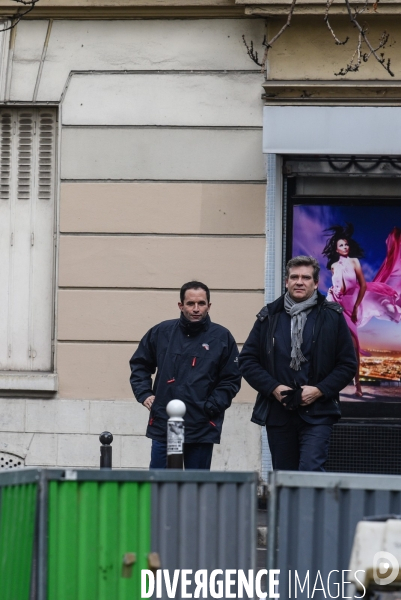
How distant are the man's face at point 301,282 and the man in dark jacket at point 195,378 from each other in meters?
0.74

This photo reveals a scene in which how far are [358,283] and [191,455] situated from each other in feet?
10.7


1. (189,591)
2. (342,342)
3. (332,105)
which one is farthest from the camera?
(332,105)

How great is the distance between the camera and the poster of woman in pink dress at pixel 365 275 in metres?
9.88

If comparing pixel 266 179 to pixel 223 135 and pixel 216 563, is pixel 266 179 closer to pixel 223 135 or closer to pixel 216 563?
pixel 223 135

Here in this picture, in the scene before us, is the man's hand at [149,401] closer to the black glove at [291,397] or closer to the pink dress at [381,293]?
the black glove at [291,397]

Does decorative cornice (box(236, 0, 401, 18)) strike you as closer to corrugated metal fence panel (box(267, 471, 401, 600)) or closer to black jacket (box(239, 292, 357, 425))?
black jacket (box(239, 292, 357, 425))

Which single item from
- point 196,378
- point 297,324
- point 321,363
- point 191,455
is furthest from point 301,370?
point 191,455

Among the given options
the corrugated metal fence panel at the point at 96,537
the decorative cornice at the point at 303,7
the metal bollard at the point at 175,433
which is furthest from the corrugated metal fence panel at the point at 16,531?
the decorative cornice at the point at 303,7

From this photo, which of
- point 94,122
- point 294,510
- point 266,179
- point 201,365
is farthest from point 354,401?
point 294,510

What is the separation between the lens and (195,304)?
24.3 ft

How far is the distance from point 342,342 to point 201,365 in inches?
41.7

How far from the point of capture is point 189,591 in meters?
4.55

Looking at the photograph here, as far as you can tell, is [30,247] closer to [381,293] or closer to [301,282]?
[381,293]

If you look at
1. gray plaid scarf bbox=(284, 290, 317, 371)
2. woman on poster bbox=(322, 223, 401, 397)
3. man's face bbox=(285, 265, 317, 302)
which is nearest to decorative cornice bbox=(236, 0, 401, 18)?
woman on poster bbox=(322, 223, 401, 397)
